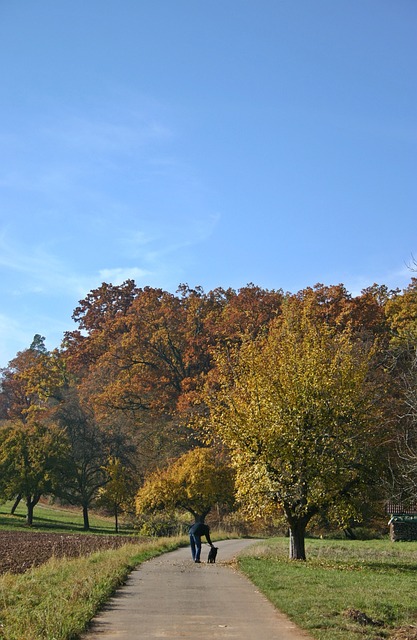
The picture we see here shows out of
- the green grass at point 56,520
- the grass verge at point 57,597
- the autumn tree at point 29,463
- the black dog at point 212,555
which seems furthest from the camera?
the green grass at point 56,520

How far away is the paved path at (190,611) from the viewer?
10.3 meters

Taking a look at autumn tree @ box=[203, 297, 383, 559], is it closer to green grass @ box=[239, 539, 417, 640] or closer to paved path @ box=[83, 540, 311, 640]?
green grass @ box=[239, 539, 417, 640]

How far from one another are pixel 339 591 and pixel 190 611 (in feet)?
11.5

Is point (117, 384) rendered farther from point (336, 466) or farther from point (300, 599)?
point (300, 599)

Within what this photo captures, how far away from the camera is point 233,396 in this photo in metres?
25.0

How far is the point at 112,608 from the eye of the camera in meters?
12.6

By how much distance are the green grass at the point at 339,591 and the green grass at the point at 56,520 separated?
32.7 m

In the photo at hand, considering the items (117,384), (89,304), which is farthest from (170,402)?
(89,304)

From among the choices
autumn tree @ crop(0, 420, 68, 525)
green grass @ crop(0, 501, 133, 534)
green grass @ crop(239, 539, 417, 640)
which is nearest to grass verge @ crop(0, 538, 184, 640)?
green grass @ crop(239, 539, 417, 640)

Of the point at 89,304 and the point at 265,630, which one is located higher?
the point at 89,304

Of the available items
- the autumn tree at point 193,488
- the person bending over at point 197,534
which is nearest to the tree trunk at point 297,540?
the person bending over at point 197,534

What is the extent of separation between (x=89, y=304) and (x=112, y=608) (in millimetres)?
77446

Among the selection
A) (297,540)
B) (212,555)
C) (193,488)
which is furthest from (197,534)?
(193,488)

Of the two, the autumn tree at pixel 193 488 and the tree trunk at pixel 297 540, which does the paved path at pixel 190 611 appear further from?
the autumn tree at pixel 193 488
